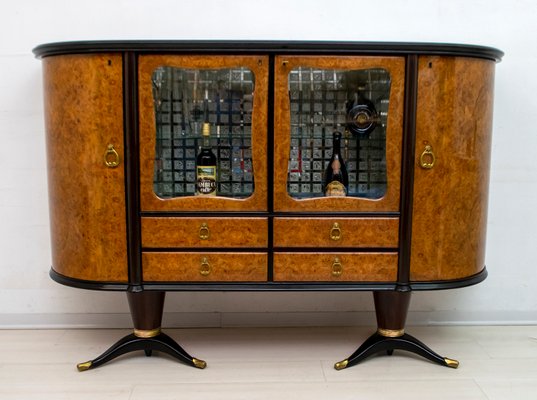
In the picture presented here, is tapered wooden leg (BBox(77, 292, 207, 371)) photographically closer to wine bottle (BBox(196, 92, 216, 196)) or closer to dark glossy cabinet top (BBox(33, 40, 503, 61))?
wine bottle (BBox(196, 92, 216, 196))

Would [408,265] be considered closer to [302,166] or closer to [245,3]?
[302,166]

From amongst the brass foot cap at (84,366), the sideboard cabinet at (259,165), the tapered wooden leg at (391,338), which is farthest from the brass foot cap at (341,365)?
the brass foot cap at (84,366)

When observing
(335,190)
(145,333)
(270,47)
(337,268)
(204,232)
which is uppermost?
(270,47)

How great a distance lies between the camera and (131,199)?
1807 millimetres

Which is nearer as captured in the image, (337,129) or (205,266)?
(205,266)

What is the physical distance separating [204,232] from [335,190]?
0.48 metres

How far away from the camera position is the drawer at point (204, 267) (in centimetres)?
185

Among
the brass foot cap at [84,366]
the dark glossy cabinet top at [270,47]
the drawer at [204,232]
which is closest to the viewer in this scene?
the dark glossy cabinet top at [270,47]

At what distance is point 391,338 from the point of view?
2020 millimetres

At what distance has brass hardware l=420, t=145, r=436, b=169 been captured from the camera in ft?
5.89

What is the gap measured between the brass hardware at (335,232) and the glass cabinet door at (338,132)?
60mm

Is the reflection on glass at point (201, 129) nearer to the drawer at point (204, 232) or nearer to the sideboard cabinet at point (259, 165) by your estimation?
the sideboard cabinet at point (259, 165)

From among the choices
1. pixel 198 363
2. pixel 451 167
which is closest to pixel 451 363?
pixel 451 167

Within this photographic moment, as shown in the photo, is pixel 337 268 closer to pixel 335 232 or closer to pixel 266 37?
pixel 335 232
